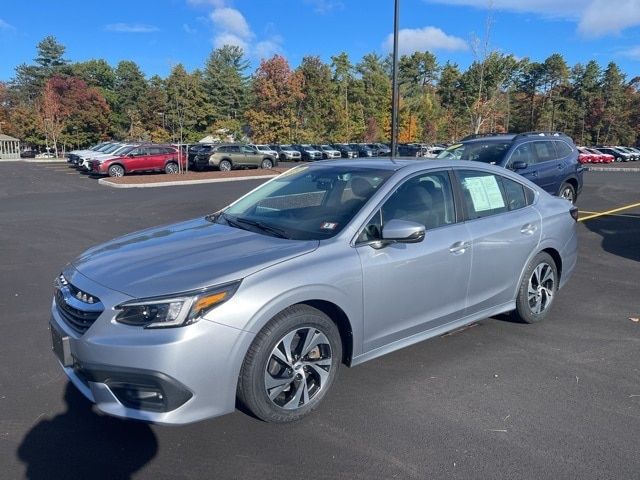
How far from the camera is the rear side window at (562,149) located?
11.3 metres

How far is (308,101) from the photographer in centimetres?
5234

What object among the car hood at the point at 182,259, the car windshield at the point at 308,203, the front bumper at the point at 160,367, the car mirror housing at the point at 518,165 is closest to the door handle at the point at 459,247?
the car windshield at the point at 308,203

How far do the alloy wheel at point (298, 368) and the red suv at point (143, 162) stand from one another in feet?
83.5

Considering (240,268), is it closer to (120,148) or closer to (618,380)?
(618,380)

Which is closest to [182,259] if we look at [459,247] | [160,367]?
Answer: [160,367]

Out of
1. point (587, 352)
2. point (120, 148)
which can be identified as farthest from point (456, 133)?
point (587, 352)

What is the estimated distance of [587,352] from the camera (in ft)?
14.3

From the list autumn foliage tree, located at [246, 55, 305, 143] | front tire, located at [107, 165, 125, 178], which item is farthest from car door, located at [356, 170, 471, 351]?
autumn foliage tree, located at [246, 55, 305, 143]

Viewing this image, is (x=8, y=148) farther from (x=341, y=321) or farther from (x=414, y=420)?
(x=414, y=420)

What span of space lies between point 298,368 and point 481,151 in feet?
27.5

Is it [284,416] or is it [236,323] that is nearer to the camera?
[236,323]

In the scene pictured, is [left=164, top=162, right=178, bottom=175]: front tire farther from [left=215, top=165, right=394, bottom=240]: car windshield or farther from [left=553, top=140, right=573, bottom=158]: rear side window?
[left=215, top=165, right=394, bottom=240]: car windshield

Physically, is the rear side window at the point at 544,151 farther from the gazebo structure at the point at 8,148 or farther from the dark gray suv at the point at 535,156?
the gazebo structure at the point at 8,148

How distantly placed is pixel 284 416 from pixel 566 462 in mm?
1598
